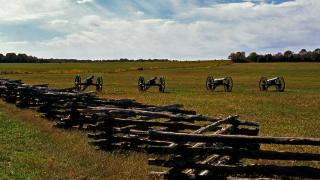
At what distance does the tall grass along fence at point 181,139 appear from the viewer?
809 centimetres

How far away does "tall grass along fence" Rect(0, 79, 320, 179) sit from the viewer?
26.5 ft

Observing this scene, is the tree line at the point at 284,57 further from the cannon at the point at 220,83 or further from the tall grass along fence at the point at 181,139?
the tall grass along fence at the point at 181,139

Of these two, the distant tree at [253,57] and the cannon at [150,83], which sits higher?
the distant tree at [253,57]

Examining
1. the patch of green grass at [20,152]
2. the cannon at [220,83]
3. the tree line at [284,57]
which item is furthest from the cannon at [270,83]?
the tree line at [284,57]

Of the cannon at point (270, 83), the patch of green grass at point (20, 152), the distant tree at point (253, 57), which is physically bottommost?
the patch of green grass at point (20, 152)

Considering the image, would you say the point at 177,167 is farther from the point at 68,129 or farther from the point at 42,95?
the point at 42,95

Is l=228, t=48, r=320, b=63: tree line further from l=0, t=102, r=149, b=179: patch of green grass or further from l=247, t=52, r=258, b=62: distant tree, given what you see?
l=0, t=102, r=149, b=179: patch of green grass

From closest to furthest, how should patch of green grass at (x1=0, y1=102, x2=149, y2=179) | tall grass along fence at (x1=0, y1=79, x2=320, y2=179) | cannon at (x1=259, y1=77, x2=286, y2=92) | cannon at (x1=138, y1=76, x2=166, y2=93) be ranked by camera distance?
tall grass along fence at (x1=0, y1=79, x2=320, y2=179) < patch of green grass at (x1=0, y1=102, x2=149, y2=179) < cannon at (x1=138, y1=76, x2=166, y2=93) < cannon at (x1=259, y1=77, x2=286, y2=92)

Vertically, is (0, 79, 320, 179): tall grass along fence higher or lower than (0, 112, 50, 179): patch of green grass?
higher

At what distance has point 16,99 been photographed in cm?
2777

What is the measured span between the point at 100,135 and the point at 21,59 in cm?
17554

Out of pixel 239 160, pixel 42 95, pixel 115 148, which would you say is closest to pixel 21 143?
pixel 115 148

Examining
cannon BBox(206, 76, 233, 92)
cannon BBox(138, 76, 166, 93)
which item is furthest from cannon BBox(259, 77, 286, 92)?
cannon BBox(138, 76, 166, 93)

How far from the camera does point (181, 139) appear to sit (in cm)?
862
